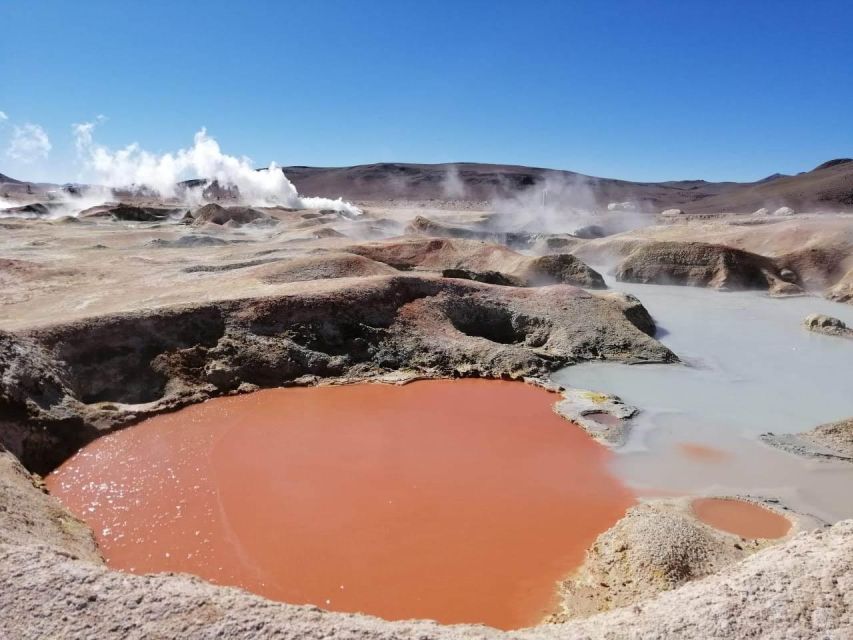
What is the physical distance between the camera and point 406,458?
332 inches

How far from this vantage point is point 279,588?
573cm

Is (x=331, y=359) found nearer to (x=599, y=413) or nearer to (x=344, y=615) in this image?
(x=599, y=413)

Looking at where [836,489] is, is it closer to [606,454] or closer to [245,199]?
[606,454]

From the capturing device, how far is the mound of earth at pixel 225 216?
3900 cm

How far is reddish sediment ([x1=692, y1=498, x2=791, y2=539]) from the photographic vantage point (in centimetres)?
668

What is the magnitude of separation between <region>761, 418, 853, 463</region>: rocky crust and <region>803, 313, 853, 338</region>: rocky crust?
8.07 m

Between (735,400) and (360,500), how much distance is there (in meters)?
7.85

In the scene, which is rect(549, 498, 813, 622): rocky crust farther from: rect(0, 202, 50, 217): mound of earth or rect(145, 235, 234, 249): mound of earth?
rect(0, 202, 50, 217): mound of earth

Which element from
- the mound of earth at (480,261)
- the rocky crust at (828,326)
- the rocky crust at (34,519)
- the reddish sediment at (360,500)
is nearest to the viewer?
the rocky crust at (34,519)

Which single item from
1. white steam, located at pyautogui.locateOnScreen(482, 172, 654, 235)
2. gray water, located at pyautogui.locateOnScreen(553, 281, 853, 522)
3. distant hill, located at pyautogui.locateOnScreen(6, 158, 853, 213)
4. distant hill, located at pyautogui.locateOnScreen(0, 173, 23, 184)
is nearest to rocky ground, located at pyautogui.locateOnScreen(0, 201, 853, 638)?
gray water, located at pyautogui.locateOnScreen(553, 281, 853, 522)

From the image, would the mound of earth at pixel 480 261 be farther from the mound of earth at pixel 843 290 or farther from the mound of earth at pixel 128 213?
the mound of earth at pixel 128 213

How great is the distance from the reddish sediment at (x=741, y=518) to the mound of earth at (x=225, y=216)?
36050 mm

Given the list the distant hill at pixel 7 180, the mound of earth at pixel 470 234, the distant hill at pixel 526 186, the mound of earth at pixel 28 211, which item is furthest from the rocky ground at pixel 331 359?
the distant hill at pixel 7 180

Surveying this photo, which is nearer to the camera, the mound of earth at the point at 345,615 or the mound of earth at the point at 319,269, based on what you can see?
the mound of earth at the point at 345,615
